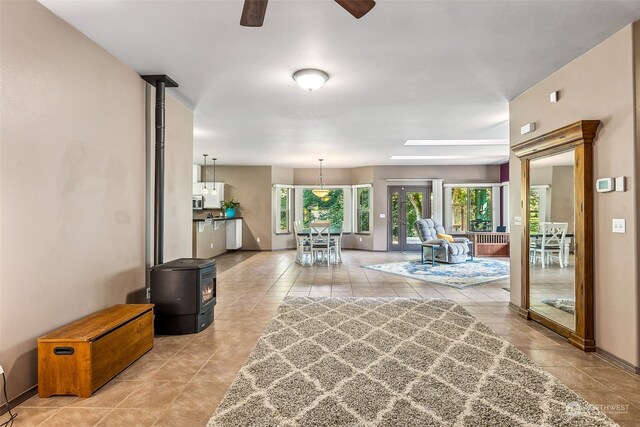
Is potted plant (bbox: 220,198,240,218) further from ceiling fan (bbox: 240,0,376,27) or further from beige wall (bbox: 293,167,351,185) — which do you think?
ceiling fan (bbox: 240,0,376,27)

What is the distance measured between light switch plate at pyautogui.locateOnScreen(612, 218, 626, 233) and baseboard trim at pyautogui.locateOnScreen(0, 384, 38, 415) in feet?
14.2

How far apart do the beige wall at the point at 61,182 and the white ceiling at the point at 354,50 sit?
32 cm

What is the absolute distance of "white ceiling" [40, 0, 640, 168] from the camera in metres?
2.46

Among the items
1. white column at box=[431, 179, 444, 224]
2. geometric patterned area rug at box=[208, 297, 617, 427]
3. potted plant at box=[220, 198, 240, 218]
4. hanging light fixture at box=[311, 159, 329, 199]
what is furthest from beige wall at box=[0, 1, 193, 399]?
white column at box=[431, 179, 444, 224]

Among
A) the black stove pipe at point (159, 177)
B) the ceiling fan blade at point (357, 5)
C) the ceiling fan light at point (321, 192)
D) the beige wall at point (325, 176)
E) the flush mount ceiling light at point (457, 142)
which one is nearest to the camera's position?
the ceiling fan blade at point (357, 5)

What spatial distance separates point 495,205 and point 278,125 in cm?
742

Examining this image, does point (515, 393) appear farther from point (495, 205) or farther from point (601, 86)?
point (495, 205)

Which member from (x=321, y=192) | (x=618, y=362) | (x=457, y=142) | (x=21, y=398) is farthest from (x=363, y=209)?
(x=21, y=398)

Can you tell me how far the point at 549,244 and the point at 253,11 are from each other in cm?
352

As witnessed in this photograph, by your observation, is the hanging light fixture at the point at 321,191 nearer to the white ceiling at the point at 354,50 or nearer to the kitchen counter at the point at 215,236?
the kitchen counter at the point at 215,236

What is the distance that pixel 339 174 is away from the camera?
36.7 feet

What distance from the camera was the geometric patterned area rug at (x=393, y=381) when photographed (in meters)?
1.97

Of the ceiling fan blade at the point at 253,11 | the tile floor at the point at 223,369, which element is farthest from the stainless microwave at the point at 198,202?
the ceiling fan blade at the point at 253,11

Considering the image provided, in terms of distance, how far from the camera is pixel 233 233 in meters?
10.1
